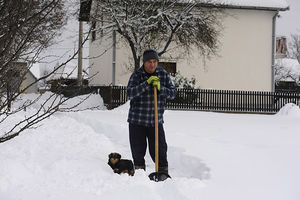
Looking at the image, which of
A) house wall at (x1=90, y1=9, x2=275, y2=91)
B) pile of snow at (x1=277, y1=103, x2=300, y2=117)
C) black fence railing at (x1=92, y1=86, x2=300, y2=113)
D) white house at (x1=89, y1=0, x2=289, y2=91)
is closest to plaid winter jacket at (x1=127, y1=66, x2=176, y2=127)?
pile of snow at (x1=277, y1=103, x2=300, y2=117)

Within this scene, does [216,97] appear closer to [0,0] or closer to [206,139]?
[206,139]

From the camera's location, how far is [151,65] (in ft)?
15.2

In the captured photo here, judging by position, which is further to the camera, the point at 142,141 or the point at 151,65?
the point at 142,141

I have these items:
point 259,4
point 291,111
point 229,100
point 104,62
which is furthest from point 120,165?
point 259,4

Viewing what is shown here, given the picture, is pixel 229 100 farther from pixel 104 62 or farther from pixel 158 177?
pixel 158 177

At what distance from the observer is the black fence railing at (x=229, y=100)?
16656mm

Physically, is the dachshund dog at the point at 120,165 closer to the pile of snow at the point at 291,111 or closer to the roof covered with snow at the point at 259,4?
the pile of snow at the point at 291,111

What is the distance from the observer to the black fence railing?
16.7 meters

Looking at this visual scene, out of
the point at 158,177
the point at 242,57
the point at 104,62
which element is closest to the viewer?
the point at 158,177

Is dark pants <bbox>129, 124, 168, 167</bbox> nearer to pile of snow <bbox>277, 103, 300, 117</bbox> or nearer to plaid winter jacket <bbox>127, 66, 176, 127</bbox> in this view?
plaid winter jacket <bbox>127, 66, 176, 127</bbox>

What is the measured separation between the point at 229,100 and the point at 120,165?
1344 centimetres

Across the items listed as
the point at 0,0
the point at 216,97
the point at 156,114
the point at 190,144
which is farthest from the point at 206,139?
the point at 216,97

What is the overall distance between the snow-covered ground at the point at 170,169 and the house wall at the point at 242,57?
11.2 m

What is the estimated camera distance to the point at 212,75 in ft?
62.2
